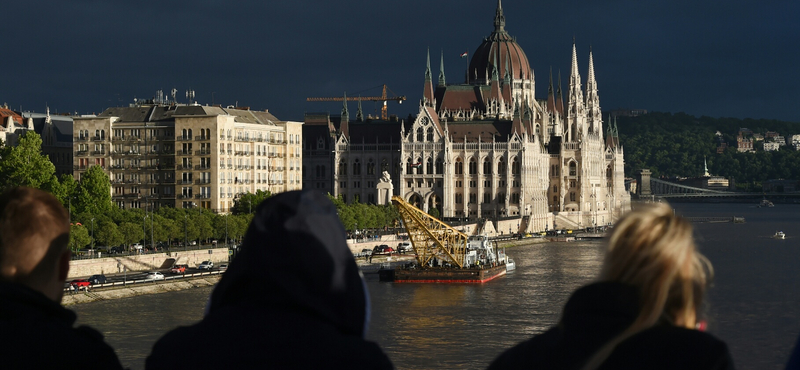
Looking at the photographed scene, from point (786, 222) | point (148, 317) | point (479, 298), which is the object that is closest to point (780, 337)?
point (479, 298)

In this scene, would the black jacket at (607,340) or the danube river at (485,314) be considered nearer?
the black jacket at (607,340)

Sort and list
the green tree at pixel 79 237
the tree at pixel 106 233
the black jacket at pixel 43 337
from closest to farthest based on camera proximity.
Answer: the black jacket at pixel 43 337
the green tree at pixel 79 237
the tree at pixel 106 233

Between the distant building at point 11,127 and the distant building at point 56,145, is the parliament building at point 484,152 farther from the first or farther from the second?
the distant building at point 11,127

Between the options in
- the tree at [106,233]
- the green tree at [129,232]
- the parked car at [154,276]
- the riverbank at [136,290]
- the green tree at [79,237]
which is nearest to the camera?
the riverbank at [136,290]

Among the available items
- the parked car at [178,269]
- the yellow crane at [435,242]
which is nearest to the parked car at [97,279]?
the parked car at [178,269]

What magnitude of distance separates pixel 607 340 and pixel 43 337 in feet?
8.18

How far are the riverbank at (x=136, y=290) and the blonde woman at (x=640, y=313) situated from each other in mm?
60445

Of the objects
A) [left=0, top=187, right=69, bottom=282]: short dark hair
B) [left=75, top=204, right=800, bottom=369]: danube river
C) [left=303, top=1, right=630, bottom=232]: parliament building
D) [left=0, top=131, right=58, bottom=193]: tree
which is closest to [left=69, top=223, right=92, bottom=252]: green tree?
[left=0, top=131, right=58, bottom=193]: tree

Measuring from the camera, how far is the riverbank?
6794 cm

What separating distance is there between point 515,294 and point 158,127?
172 ft

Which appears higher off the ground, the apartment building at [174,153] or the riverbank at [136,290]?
the apartment building at [174,153]

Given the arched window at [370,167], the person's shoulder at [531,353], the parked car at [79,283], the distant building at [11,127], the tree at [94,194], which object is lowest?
the parked car at [79,283]

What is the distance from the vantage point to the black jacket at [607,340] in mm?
4852

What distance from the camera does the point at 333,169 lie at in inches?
6363
